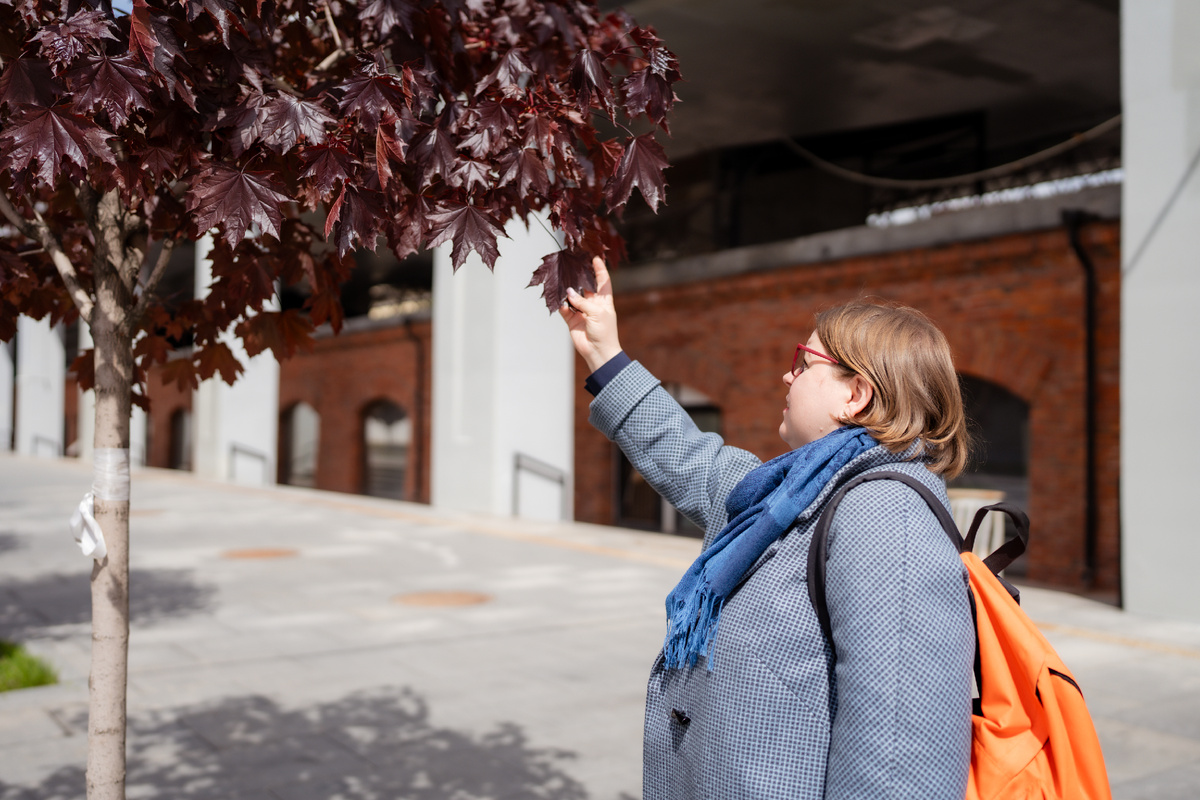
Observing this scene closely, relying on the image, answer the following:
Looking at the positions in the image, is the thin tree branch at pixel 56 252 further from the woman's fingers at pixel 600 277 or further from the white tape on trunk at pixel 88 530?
the woman's fingers at pixel 600 277

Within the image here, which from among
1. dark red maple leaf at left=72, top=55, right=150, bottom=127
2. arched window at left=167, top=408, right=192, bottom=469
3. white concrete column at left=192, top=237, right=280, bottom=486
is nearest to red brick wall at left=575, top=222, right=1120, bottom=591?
dark red maple leaf at left=72, top=55, right=150, bottom=127

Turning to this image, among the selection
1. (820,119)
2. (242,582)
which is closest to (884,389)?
(242,582)

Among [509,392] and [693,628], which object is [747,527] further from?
[509,392]

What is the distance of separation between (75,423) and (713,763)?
41.2 m

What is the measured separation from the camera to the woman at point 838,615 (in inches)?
62.7

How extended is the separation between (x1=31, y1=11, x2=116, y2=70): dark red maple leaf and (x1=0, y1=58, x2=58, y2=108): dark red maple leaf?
33 mm

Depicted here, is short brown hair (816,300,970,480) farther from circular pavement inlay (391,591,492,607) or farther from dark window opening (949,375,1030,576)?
dark window opening (949,375,1030,576)

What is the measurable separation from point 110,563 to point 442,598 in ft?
20.5

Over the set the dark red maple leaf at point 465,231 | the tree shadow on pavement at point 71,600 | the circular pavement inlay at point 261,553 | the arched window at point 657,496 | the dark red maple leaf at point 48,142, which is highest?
the dark red maple leaf at point 48,142

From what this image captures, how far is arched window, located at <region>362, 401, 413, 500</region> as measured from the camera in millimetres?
20141

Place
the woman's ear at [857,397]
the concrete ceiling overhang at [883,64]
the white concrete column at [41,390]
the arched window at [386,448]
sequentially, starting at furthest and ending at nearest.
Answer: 1. the white concrete column at [41,390]
2. the arched window at [386,448]
3. the concrete ceiling overhang at [883,64]
4. the woman's ear at [857,397]

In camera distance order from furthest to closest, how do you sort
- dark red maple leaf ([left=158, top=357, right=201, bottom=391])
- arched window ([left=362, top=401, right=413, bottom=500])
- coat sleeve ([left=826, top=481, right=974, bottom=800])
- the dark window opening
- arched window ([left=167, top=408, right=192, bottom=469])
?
arched window ([left=167, top=408, right=192, bottom=469]) → arched window ([left=362, top=401, right=413, bottom=500]) → the dark window opening → dark red maple leaf ([left=158, top=357, right=201, bottom=391]) → coat sleeve ([left=826, top=481, right=974, bottom=800])

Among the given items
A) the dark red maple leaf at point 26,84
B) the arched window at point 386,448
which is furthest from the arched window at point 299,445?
the dark red maple leaf at point 26,84

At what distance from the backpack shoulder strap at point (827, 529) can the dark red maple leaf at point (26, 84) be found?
166 centimetres
